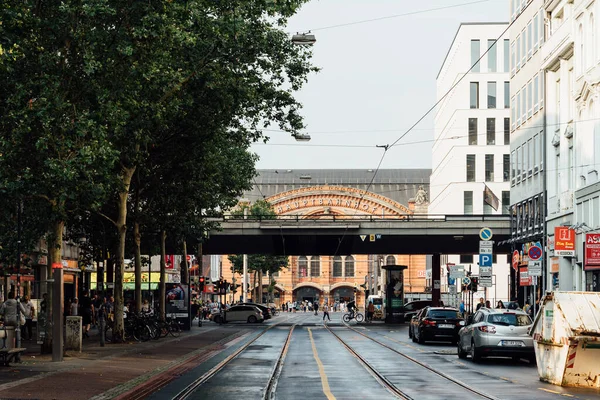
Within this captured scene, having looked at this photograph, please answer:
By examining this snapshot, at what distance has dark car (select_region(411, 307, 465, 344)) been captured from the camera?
132 ft

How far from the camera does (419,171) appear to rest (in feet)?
534

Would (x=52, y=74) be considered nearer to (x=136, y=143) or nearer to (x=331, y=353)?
(x=136, y=143)

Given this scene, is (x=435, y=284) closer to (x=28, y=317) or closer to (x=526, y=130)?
(x=526, y=130)

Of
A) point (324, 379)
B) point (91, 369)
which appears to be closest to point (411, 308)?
point (91, 369)

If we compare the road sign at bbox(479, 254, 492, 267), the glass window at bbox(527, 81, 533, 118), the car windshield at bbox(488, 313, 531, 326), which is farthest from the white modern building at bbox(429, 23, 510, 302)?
the car windshield at bbox(488, 313, 531, 326)

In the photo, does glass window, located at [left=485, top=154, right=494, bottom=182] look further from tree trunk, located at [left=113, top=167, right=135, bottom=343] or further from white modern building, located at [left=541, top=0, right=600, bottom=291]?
tree trunk, located at [left=113, top=167, right=135, bottom=343]

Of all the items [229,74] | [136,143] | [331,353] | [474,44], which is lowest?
[331,353]

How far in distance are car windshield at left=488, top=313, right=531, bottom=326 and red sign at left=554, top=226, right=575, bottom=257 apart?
46.4 ft

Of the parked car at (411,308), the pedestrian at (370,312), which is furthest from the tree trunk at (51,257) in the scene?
the pedestrian at (370,312)

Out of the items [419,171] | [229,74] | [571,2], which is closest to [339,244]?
[571,2]

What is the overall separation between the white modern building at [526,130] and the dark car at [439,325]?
13.2m

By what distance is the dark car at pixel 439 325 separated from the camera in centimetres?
4034

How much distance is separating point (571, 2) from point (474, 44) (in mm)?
A: 50345

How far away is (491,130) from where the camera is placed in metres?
100
